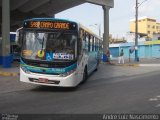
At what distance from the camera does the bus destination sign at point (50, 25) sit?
14992mm

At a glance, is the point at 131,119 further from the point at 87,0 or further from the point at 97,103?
the point at 87,0

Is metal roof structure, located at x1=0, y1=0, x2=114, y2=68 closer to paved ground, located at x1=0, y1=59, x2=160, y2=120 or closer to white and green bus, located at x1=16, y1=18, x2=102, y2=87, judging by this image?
white and green bus, located at x1=16, y1=18, x2=102, y2=87

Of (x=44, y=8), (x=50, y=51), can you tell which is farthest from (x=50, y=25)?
(x=44, y=8)

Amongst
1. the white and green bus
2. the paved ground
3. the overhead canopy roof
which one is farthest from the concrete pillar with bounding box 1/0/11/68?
the white and green bus

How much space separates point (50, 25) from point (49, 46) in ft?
2.95

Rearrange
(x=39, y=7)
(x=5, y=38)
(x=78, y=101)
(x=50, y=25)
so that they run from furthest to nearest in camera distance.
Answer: (x=39, y=7), (x=5, y=38), (x=50, y=25), (x=78, y=101)

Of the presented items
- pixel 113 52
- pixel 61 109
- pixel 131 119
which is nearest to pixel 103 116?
pixel 131 119

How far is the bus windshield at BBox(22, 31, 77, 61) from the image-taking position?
1471 cm

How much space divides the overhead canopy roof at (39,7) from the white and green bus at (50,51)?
26884 millimetres

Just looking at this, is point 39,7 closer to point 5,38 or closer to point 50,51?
point 5,38

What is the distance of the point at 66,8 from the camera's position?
50.6 metres

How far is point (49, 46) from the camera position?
582 inches

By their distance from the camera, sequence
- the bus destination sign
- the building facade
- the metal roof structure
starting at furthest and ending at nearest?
the building facade < the metal roof structure < the bus destination sign

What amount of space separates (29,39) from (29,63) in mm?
1015
